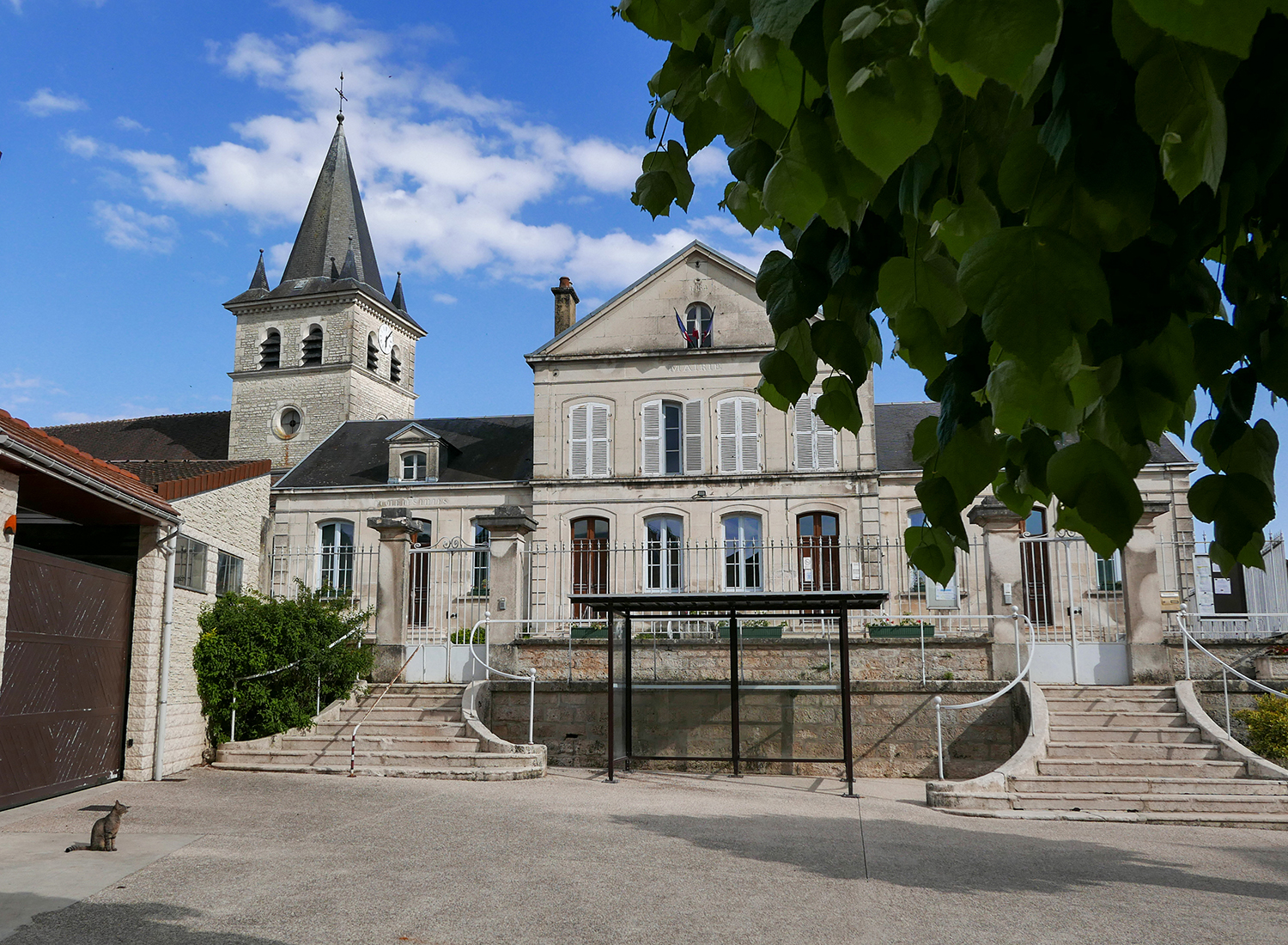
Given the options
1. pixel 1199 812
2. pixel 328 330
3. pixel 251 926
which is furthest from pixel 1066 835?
pixel 328 330

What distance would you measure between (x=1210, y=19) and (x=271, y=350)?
42.5 metres

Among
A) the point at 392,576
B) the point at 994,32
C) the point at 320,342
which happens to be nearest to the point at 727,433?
the point at 392,576

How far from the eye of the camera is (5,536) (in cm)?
944

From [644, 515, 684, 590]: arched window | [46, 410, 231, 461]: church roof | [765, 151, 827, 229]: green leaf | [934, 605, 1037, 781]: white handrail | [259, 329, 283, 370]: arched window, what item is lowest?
[934, 605, 1037, 781]: white handrail

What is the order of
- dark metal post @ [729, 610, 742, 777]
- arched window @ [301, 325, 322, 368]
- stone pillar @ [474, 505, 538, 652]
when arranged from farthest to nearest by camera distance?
arched window @ [301, 325, 322, 368] < stone pillar @ [474, 505, 538, 652] < dark metal post @ [729, 610, 742, 777]

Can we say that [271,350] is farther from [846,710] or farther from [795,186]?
[795,186]

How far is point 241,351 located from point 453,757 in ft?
103

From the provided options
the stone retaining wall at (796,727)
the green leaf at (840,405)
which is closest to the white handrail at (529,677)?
the stone retaining wall at (796,727)

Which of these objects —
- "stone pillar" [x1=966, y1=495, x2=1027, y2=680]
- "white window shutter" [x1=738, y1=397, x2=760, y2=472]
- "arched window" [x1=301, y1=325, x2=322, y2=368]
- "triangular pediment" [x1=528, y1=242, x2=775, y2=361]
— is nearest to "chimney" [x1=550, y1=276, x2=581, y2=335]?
"triangular pediment" [x1=528, y1=242, x2=775, y2=361]

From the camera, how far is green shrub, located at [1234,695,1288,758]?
11.7 m

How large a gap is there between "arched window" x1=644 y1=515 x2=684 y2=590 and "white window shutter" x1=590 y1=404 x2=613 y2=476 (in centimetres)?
175

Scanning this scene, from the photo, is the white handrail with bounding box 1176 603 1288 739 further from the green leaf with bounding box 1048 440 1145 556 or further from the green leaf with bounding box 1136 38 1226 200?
the green leaf with bounding box 1136 38 1226 200

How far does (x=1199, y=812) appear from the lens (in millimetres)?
10203

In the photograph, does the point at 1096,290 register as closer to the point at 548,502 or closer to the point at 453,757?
the point at 453,757
